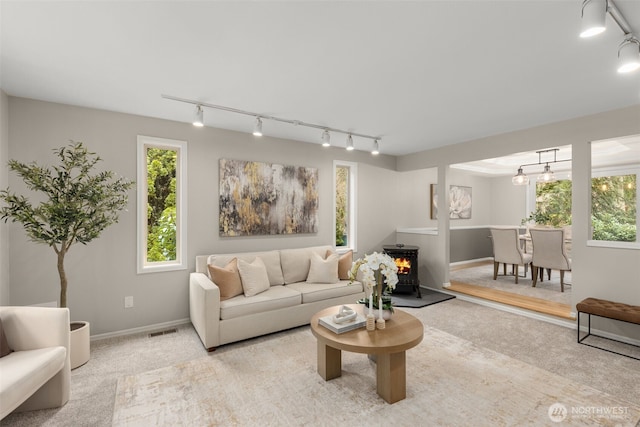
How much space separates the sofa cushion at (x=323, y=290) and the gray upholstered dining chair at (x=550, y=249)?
3183 mm

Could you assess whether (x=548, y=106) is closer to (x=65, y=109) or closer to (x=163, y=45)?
(x=163, y=45)

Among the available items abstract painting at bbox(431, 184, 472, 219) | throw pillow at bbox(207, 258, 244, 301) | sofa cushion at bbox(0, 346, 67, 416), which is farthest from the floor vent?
abstract painting at bbox(431, 184, 472, 219)

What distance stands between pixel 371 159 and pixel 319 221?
1676mm

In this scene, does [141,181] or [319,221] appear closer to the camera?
[141,181]

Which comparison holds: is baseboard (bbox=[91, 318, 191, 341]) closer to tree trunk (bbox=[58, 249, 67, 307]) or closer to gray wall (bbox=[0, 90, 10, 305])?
tree trunk (bbox=[58, 249, 67, 307])

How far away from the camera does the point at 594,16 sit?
4.82 ft

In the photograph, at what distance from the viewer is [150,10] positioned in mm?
1731

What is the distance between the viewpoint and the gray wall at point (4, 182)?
278 cm

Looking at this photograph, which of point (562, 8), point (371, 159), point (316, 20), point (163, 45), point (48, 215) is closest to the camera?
point (562, 8)

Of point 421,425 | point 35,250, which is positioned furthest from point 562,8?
point 35,250

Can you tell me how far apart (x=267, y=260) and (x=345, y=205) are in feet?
6.73

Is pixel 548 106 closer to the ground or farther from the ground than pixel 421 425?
farther from the ground

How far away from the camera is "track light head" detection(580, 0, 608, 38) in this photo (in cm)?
146

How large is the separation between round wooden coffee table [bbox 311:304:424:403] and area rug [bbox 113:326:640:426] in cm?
10
